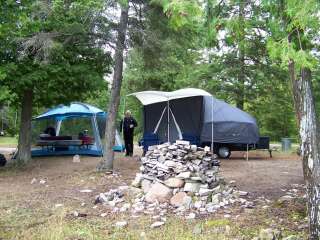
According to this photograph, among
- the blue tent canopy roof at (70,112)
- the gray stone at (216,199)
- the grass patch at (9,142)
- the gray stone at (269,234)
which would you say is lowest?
the gray stone at (269,234)

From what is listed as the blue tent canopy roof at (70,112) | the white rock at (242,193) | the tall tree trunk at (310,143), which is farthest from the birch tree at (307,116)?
the blue tent canopy roof at (70,112)

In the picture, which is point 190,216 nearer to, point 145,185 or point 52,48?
point 145,185

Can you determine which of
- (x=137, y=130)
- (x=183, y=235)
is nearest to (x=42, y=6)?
(x=183, y=235)

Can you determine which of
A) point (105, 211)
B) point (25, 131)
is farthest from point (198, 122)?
point (105, 211)

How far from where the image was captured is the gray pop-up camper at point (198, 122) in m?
16.6

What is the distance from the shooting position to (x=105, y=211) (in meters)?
8.67

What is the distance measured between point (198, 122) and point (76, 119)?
17.8 ft

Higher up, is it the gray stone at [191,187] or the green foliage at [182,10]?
the green foliage at [182,10]

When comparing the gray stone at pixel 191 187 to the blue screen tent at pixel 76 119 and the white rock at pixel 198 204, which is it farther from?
the blue screen tent at pixel 76 119

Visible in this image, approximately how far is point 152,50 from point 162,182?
15.2ft

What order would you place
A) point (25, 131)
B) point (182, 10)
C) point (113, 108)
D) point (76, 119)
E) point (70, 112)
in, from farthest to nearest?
point (76, 119), point (70, 112), point (25, 131), point (113, 108), point (182, 10)

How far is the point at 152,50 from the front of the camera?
12.8 m

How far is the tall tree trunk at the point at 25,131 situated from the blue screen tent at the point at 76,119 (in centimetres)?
283

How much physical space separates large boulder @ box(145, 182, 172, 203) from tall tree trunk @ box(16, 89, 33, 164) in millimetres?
6995
